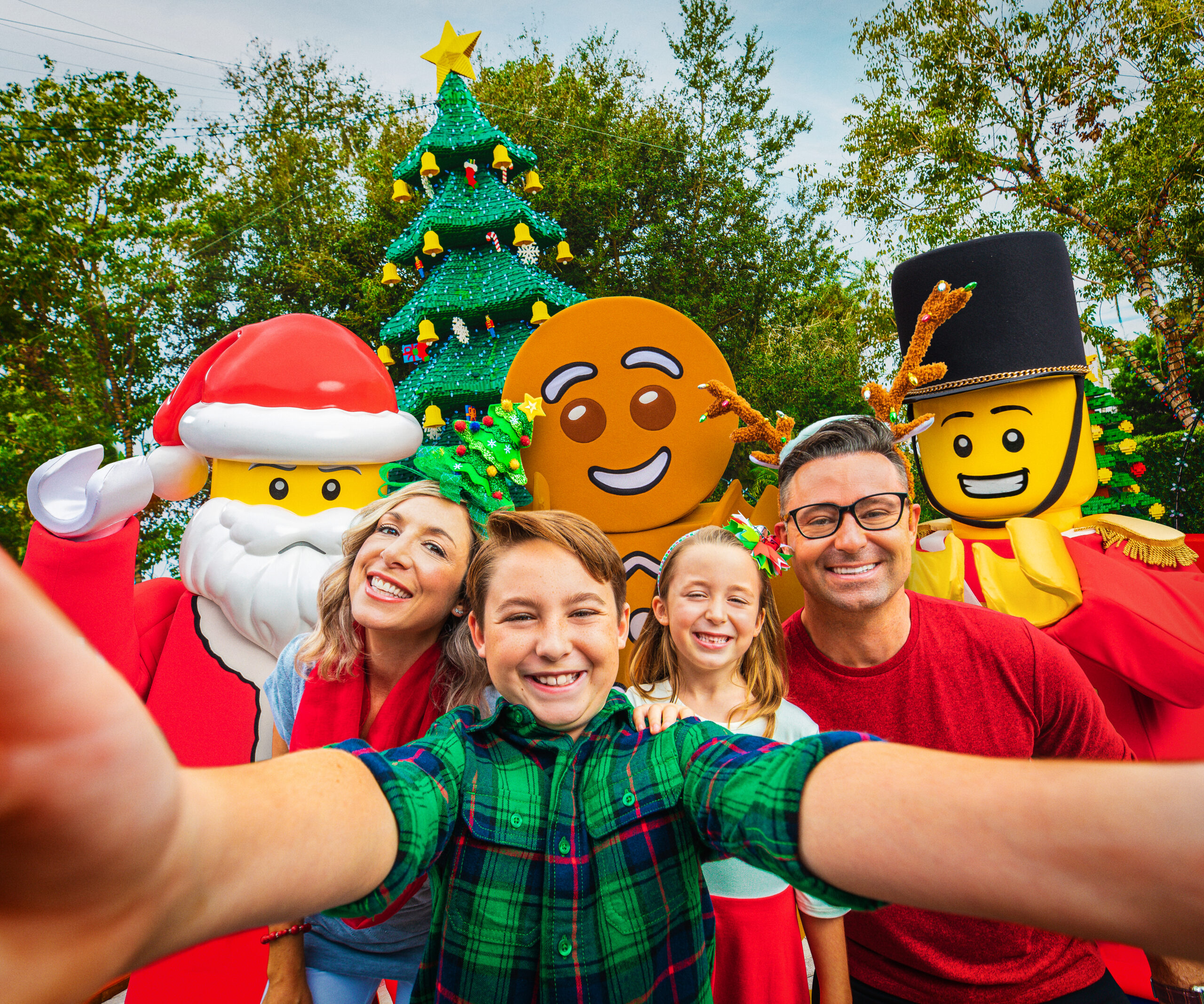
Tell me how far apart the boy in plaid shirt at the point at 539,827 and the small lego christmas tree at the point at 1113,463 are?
130 inches

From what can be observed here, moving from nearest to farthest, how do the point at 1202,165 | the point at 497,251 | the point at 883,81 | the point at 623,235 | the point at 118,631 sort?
1. the point at 118,631
2. the point at 497,251
3. the point at 1202,165
4. the point at 883,81
5. the point at 623,235

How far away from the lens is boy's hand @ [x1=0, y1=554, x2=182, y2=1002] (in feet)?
1.42

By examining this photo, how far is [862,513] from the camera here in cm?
207

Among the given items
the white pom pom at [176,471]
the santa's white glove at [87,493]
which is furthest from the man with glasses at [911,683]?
the white pom pom at [176,471]

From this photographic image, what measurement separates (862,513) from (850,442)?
23 cm

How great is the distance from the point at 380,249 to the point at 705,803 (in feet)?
42.8

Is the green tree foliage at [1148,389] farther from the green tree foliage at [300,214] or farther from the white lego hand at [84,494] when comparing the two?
the green tree foliage at [300,214]

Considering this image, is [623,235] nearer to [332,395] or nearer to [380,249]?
[380,249]

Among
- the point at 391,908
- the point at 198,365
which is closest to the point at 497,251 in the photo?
the point at 198,365

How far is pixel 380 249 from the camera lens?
12477 millimetres

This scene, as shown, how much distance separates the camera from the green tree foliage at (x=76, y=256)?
7383mm

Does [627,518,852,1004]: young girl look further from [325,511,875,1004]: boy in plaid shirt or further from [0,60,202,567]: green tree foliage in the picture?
[0,60,202,567]: green tree foliage

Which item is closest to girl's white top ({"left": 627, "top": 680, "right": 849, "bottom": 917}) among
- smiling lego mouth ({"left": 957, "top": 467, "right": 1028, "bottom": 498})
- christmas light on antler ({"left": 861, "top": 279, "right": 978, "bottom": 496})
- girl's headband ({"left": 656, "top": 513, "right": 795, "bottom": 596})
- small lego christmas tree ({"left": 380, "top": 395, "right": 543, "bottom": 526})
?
girl's headband ({"left": 656, "top": 513, "right": 795, "bottom": 596})

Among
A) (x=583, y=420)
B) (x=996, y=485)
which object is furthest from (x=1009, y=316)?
(x=583, y=420)
